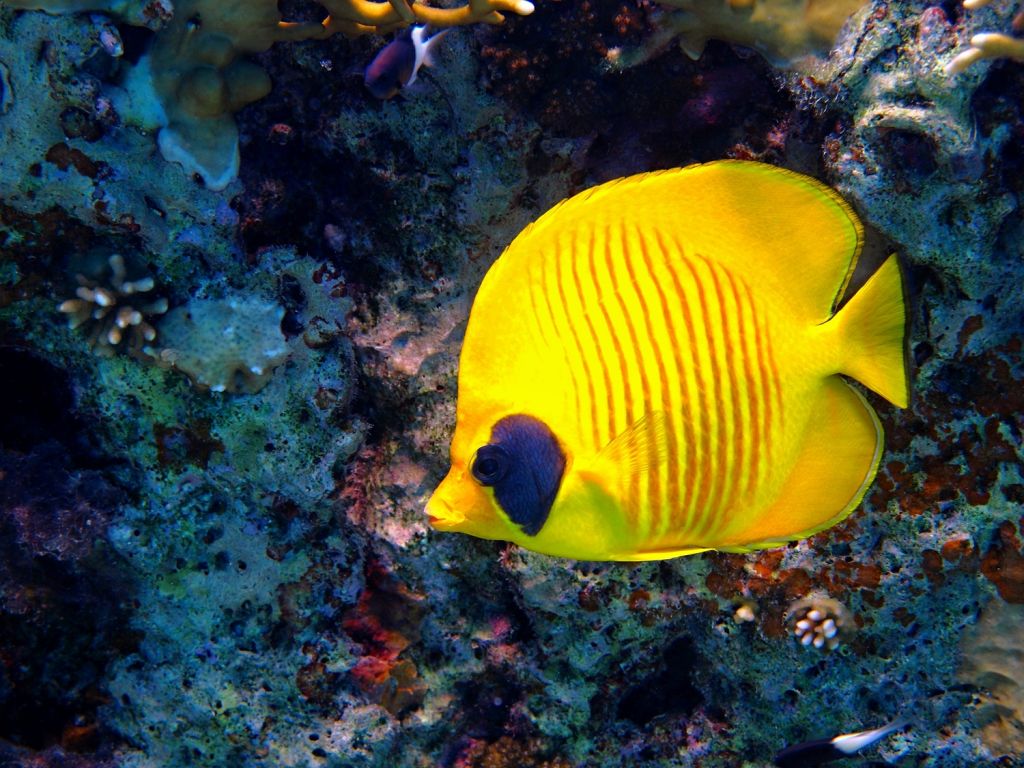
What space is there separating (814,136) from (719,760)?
2.29 metres

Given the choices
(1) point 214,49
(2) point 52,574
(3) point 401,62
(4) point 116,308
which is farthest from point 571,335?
(2) point 52,574

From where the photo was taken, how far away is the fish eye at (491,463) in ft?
4.41

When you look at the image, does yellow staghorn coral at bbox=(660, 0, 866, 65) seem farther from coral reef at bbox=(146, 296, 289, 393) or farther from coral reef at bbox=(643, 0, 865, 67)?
coral reef at bbox=(146, 296, 289, 393)

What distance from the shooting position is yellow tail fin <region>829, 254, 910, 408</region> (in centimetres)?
137

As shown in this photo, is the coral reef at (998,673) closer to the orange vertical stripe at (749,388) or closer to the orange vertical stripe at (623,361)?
the orange vertical stripe at (749,388)

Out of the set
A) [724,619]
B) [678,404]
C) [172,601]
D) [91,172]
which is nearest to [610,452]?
[678,404]

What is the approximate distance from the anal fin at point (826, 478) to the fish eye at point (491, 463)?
56cm

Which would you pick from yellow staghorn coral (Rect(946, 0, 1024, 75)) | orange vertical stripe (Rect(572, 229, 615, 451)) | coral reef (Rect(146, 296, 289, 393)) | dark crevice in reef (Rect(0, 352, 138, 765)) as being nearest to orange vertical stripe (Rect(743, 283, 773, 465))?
orange vertical stripe (Rect(572, 229, 615, 451))

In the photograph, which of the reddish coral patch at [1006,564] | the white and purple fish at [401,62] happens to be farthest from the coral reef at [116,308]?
the reddish coral patch at [1006,564]

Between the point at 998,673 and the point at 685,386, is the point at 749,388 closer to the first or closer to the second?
the point at 685,386

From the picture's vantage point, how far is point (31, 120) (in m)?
1.98

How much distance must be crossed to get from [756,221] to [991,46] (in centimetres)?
70

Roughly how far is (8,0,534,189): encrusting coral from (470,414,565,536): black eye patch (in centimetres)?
128

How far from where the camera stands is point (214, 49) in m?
1.99
